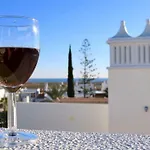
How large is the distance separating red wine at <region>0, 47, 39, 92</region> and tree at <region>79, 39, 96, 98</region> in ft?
34.8

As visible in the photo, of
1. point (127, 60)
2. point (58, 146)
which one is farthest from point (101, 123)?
point (58, 146)

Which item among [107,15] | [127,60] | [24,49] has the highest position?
[107,15]

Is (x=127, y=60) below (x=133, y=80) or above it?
above

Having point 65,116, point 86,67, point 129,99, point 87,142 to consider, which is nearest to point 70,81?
point 86,67

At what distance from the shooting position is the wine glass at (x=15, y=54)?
2.19 feet

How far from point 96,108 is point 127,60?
86 centimetres

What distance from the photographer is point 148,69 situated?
145 inches

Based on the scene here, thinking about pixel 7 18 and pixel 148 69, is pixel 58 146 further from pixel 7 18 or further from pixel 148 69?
pixel 148 69

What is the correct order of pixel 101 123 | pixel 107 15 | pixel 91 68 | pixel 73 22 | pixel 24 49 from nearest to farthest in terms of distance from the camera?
pixel 24 49 < pixel 101 123 < pixel 107 15 < pixel 73 22 < pixel 91 68

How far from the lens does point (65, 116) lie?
14.4ft

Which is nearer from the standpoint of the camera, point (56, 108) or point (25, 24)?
point (25, 24)

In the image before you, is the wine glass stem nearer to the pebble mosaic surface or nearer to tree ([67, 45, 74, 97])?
the pebble mosaic surface

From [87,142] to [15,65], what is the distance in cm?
26

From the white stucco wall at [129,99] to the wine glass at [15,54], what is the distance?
3.12m
